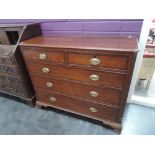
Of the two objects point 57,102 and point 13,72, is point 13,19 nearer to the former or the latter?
point 13,72

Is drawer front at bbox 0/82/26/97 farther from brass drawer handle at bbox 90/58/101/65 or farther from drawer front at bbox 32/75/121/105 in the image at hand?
brass drawer handle at bbox 90/58/101/65

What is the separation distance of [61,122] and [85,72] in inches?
29.8

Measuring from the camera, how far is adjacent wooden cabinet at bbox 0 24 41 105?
1.43 metres

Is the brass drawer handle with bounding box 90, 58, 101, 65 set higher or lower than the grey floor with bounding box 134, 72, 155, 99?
higher

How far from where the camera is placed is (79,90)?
1.35 meters

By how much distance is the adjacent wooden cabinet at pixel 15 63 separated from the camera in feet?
4.68

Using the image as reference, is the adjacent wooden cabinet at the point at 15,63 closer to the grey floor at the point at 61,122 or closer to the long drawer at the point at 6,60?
the long drawer at the point at 6,60

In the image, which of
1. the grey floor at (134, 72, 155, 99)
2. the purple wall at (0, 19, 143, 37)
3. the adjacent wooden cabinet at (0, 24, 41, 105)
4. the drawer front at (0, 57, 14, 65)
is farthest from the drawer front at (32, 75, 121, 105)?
the grey floor at (134, 72, 155, 99)

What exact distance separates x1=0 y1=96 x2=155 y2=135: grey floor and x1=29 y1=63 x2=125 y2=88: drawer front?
59 centimetres

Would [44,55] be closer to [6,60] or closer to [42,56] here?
[42,56]

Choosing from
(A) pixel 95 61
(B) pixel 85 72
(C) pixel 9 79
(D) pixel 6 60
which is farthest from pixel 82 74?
(C) pixel 9 79
